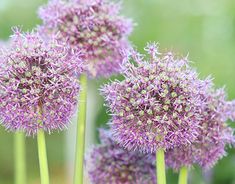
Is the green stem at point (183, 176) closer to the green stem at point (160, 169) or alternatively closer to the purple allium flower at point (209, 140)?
the purple allium flower at point (209, 140)

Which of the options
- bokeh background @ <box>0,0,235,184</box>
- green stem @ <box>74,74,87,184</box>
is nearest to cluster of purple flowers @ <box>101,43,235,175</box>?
green stem @ <box>74,74,87,184</box>

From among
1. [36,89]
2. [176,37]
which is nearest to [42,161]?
[36,89]

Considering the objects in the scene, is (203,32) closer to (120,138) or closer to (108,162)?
(108,162)

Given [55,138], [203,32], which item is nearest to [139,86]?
[203,32]

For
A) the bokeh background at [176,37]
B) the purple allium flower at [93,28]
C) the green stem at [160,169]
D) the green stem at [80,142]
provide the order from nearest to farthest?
the green stem at [160,169] → the green stem at [80,142] → the purple allium flower at [93,28] → the bokeh background at [176,37]

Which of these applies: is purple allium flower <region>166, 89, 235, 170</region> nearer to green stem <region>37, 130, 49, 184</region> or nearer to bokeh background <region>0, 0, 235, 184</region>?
green stem <region>37, 130, 49, 184</region>

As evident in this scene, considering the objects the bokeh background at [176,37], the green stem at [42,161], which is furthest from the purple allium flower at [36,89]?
the bokeh background at [176,37]
